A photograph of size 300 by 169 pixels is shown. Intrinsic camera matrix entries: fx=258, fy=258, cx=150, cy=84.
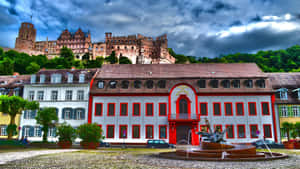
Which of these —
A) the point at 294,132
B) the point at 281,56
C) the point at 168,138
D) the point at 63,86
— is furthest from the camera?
the point at 281,56

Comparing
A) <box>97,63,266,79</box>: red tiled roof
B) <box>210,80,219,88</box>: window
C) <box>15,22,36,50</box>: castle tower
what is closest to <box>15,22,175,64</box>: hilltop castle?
<box>15,22,36,50</box>: castle tower

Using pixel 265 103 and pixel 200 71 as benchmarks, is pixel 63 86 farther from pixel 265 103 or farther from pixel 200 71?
pixel 265 103

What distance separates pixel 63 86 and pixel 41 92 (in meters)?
3.79

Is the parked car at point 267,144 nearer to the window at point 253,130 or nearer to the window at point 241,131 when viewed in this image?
the window at point 253,130

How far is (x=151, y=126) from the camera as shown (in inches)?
1479

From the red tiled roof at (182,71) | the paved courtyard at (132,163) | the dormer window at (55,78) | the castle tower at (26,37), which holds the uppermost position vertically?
the castle tower at (26,37)

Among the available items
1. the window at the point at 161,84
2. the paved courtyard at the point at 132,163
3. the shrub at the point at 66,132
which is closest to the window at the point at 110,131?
the shrub at the point at 66,132

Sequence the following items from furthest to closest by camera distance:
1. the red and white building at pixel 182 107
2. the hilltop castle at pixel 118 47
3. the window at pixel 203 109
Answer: the hilltop castle at pixel 118 47, the window at pixel 203 109, the red and white building at pixel 182 107

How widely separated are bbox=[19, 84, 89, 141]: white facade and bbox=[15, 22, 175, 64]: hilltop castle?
9232cm

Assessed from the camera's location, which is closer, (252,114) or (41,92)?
(252,114)

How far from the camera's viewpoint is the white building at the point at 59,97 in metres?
39.2

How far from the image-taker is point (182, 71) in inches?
1629

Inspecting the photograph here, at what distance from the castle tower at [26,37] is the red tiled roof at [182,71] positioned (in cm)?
15207

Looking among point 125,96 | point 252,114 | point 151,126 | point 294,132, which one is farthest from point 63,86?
point 294,132
